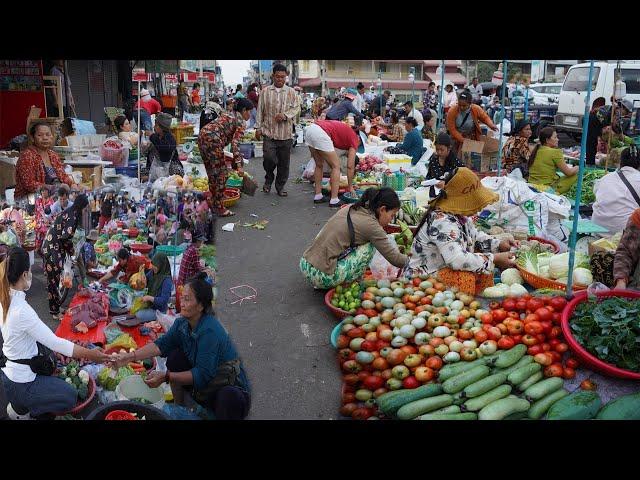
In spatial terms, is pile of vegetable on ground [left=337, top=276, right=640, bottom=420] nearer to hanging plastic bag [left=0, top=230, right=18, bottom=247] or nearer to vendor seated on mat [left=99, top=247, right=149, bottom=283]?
vendor seated on mat [left=99, top=247, right=149, bottom=283]

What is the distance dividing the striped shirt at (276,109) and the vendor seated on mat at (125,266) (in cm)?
396

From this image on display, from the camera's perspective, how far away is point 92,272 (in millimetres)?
5223

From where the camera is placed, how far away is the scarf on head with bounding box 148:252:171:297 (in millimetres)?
4672

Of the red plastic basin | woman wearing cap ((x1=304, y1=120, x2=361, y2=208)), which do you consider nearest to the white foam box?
woman wearing cap ((x1=304, y1=120, x2=361, y2=208))

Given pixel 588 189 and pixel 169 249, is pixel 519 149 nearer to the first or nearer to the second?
pixel 588 189

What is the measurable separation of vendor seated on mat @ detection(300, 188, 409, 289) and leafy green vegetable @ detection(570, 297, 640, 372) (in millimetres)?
1544

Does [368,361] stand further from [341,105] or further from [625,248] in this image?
[341,105]

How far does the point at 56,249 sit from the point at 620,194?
512cm

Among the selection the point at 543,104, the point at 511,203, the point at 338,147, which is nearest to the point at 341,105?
the point at 338,147

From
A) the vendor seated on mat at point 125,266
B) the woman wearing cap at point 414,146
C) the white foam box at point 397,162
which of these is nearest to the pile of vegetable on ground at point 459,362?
the vendor seated on mat at point 125,266

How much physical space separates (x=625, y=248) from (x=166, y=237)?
397 cm

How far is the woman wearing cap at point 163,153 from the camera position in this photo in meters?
7.57
